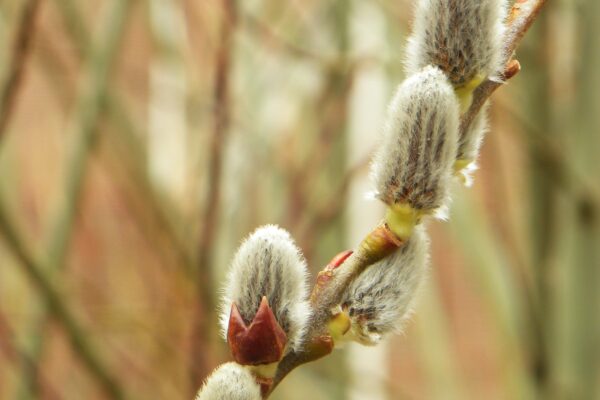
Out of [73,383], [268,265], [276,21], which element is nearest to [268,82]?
[276,21]

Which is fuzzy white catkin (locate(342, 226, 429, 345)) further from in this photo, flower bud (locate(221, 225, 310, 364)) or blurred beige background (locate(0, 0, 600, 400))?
blurred beige background (locate(0, 0, 600, 400))

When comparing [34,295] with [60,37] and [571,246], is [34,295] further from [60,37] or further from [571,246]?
[60,37]

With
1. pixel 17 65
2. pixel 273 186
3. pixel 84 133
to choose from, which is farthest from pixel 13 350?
pixel 273 186

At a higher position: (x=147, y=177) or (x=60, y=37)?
(x=60, y=37)

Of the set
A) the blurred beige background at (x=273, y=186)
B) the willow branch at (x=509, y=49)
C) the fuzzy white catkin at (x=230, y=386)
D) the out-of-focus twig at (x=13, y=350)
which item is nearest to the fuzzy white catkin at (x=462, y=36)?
the willow branch at (x=509, y=49)

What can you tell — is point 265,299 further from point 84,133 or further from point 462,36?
point 84,133
